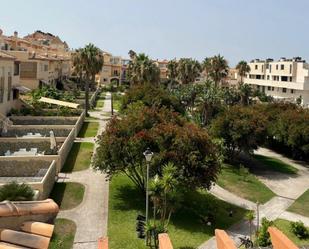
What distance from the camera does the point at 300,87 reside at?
294ft

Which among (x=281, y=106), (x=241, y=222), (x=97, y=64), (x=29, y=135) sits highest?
(x=97, y=64)

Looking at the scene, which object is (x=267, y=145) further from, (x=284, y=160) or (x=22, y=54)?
(x=22, y=54)

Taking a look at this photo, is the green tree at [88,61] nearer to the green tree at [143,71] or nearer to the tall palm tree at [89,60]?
the tall palm tree at [89,60]

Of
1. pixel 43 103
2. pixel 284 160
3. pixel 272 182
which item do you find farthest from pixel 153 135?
pixel 43 103

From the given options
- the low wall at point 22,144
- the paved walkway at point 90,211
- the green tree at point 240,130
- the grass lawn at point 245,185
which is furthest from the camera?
the green tree at point 240,130

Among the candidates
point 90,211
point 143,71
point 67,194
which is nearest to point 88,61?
point 143,71

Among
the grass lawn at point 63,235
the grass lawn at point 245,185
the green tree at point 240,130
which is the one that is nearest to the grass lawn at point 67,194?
the grass lawn at point 63,235

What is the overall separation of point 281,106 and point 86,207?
33.7 m

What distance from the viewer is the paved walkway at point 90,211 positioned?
1929cm

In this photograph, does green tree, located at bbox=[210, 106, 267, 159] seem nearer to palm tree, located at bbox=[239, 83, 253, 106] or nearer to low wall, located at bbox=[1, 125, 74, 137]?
low wall, located at bbox=[1, 125, 74, 137]

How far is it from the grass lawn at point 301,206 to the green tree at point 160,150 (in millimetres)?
7141

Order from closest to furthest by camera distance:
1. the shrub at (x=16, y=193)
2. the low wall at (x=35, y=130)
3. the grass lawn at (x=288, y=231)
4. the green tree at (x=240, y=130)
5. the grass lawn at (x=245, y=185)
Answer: the shrub at (x=16, y=193)
the grass lawn at (x=288, y=231)
the grass lawn at (x=245, y=185)
the green tree at (x=240, y=130)
the low wall at (x=35, y=130)

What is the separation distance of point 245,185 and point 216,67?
56.5 metres

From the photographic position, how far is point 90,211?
22.4m
